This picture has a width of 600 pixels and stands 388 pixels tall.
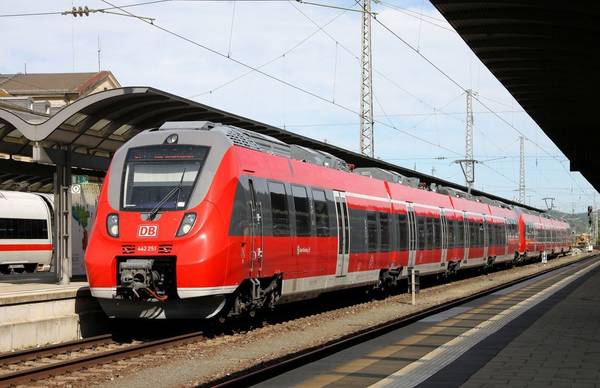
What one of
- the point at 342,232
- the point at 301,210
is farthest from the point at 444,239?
the point at 301,210

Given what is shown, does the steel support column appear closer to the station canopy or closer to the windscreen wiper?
the station canopy

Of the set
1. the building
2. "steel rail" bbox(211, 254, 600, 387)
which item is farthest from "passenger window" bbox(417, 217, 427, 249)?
the building

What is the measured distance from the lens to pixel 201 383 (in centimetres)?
918

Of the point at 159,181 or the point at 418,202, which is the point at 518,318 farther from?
the point at 418,202

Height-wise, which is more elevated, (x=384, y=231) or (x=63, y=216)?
(x=63, y=216)

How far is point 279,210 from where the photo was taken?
48.8 ft

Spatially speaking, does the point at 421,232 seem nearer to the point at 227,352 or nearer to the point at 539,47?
the point at 539,47

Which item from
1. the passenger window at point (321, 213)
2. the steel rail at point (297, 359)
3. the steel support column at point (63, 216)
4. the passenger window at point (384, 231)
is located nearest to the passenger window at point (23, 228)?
the steel support column at point (63, 216)

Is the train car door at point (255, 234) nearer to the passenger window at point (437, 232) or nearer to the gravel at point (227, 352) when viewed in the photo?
the gravel at point (227, 352)

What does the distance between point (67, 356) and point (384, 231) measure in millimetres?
11761

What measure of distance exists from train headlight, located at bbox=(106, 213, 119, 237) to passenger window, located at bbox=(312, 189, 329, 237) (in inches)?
197

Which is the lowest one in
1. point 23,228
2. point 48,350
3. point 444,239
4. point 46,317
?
point 48,350

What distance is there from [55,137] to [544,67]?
10.9 meters

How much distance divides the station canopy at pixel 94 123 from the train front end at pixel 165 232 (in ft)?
8.16
